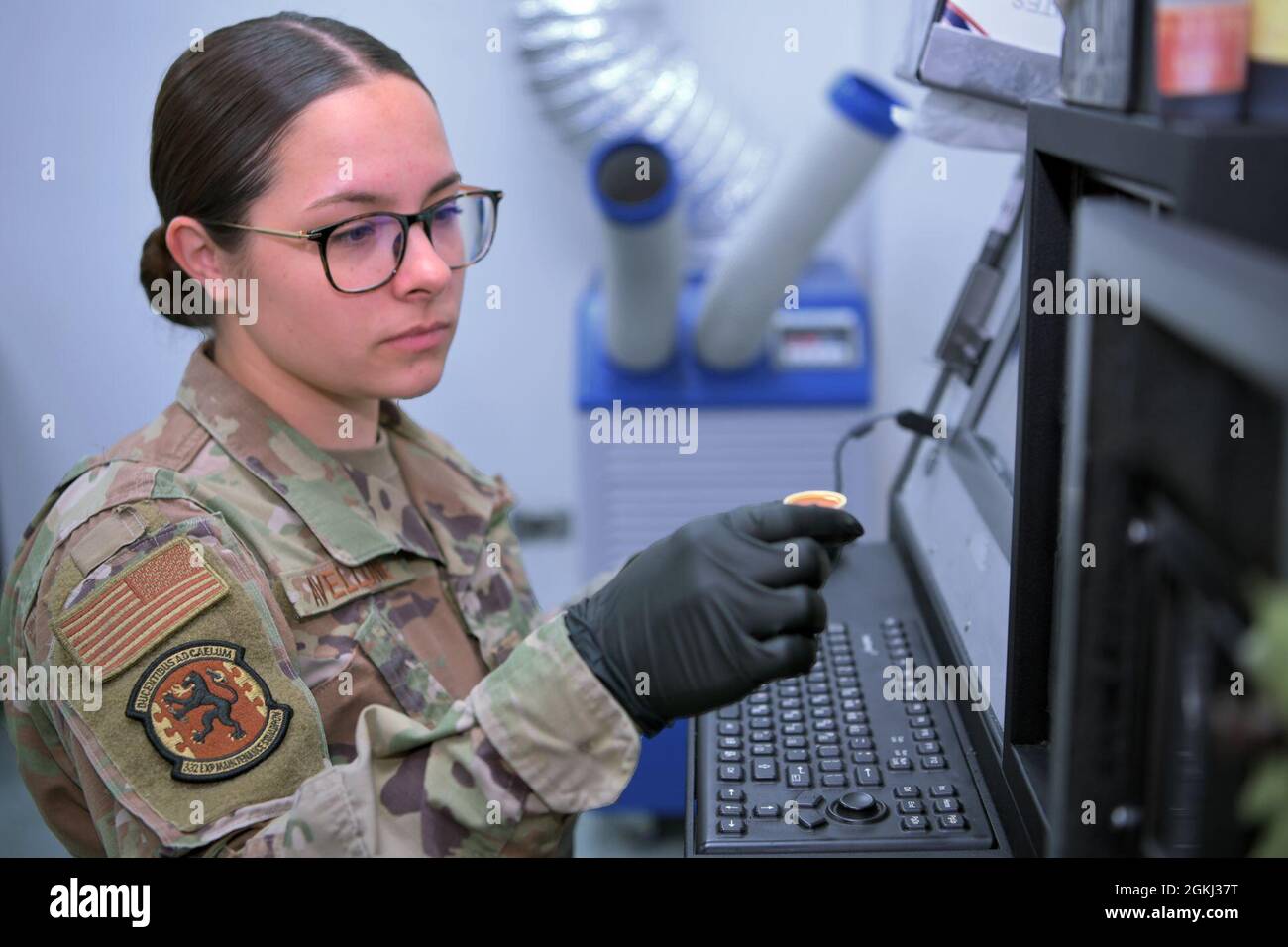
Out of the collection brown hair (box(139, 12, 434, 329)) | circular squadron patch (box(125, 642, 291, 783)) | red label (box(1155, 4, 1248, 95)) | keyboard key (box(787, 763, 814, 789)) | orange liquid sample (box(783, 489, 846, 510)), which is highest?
brown hair (box(139, 12, 434, 329))

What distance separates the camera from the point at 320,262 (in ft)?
3.46

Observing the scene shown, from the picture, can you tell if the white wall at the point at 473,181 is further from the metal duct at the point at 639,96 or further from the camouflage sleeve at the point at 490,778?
the camouflage sleeve at the point at 490,778

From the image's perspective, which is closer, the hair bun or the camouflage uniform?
the camouflage uniform

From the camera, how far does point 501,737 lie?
2.72 feet

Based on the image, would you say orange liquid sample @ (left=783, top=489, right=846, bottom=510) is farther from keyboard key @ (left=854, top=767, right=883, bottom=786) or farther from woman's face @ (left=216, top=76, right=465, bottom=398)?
woman's face @ (left=216, top=76, right=465, bottom=398)

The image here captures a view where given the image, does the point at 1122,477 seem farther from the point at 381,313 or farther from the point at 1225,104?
the point at 381,313

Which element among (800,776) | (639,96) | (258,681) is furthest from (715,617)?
(639,96)

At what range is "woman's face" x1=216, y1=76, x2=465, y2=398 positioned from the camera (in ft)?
3.43

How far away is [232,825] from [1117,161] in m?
0.71

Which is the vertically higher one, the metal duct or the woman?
the metal duct

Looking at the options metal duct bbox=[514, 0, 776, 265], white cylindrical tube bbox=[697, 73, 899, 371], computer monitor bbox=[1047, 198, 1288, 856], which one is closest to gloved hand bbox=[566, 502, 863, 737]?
computer monitor bbox=[1047, 198, 1288, 856]

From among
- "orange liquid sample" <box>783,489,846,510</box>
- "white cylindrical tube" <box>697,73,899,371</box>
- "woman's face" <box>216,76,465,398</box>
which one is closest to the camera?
"orange liquid sample" <box>783,489,846,510</box>

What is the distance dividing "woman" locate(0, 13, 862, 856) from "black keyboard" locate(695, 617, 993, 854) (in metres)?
0.08
